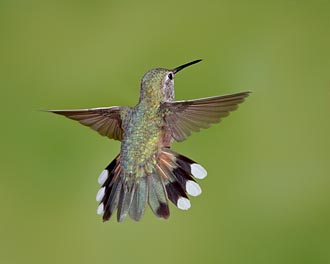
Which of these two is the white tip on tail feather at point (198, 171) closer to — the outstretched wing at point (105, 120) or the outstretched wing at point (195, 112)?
the outstretched wing at point (195, 112)

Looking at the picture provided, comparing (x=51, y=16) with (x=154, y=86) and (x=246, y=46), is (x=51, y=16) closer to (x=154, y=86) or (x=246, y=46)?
(x=246, y=46)

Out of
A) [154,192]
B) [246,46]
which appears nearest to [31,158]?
[246,46]

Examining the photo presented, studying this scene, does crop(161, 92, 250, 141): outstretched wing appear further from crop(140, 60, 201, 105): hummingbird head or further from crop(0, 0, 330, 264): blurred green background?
crop(0, 0, 330, 264): blurred green background

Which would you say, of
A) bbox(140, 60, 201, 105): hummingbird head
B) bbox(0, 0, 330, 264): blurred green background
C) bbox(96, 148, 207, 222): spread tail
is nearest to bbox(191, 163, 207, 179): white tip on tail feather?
bbox(96, 148, 207, 222): spread tail

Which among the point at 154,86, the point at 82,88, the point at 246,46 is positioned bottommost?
the point at 154,86

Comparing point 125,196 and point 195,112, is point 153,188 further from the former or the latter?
point 195,112

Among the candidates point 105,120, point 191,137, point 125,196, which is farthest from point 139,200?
point 191,137

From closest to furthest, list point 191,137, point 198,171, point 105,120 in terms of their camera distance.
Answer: point 198,171 < point 105,120 < point 191,137
